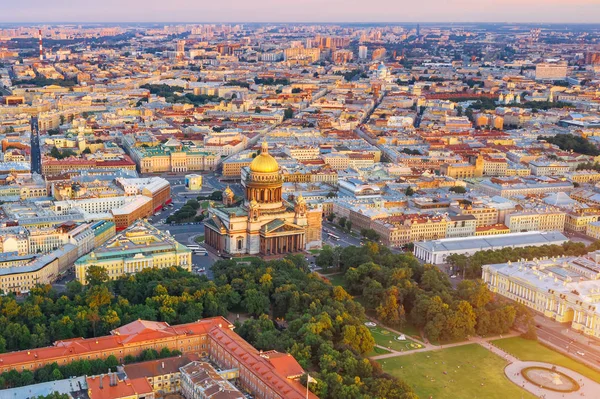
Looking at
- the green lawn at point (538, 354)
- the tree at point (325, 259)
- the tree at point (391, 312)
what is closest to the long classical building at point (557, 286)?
the green lawn at point (538, 354)

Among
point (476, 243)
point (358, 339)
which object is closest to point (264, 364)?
point (358, 339)

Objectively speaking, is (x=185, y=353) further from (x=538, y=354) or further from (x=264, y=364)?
(x=538, y=354)

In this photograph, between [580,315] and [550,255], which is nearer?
[580,315]

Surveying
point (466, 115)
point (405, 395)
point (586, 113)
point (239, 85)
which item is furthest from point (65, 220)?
point (239, 85)

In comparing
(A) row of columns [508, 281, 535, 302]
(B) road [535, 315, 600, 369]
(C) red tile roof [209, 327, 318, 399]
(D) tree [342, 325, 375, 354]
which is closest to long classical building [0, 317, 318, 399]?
(C) red tile roof [209, 327, 318, 399]

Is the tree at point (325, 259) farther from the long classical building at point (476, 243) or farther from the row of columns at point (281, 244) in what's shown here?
the long classical building at point (476, 243)

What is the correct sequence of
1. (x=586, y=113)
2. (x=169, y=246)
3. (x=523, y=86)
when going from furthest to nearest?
(x=523, y=86) < (x=586, y=113) < (x=169, y=246)

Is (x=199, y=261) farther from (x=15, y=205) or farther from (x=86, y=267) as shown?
(x=15, y=205)
